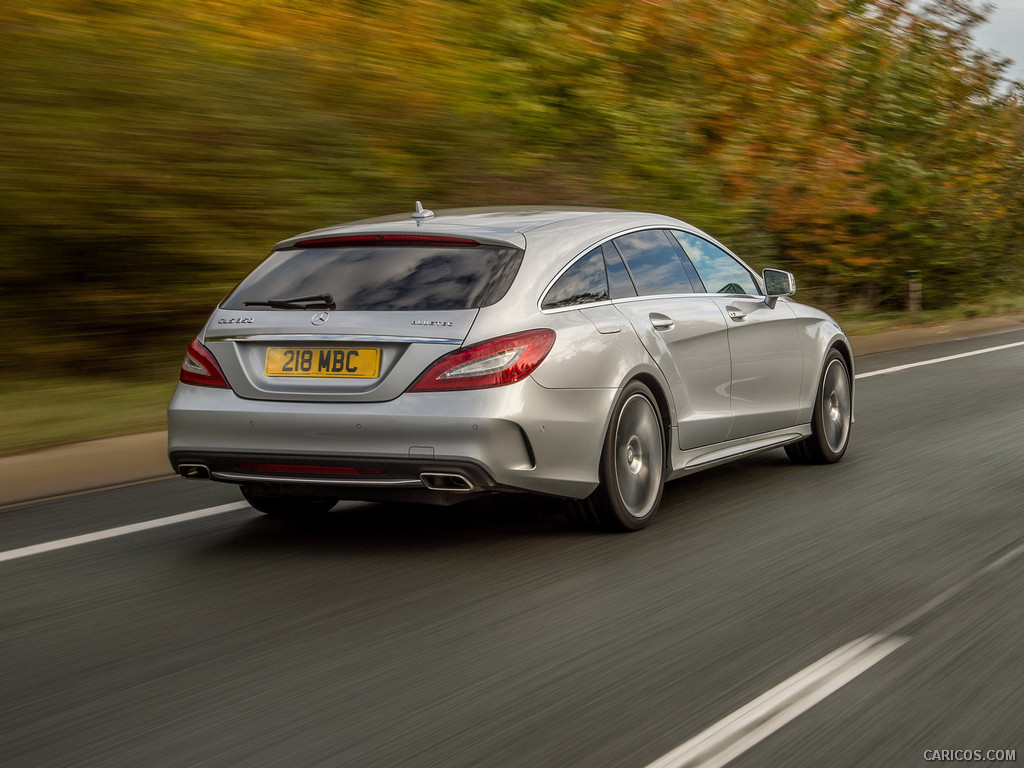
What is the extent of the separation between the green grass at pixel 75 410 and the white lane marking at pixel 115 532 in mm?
1750

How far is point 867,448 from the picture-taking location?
9172 mm

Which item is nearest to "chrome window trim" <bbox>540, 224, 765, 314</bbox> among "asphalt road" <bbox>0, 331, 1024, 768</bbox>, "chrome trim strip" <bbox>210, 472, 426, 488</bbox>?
"chrome trim strip" <bbox>210, 472, 426, 488</bbox>

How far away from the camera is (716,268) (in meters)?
7.57

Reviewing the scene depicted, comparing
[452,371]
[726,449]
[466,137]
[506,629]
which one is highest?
[466,137]

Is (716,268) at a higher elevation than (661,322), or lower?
higher

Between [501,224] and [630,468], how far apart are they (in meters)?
1.27

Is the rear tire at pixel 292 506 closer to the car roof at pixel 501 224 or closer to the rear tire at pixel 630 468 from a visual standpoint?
the car roof at pixel 501 224

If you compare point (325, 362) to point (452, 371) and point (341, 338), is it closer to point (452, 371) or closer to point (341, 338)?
point (341, 338)

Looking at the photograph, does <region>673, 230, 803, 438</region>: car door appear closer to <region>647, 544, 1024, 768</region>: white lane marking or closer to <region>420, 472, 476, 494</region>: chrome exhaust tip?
<region>420, 472, 476, 494</region>: chrome exhaust tip

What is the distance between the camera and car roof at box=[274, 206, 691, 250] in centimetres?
611

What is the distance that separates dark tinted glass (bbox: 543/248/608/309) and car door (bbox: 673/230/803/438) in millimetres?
1060

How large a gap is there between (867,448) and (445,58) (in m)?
8.74

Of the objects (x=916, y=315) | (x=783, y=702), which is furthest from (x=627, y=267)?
(x=916, y=315)

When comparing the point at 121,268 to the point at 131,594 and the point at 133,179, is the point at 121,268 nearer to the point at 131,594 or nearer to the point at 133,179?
the point at 133,179
